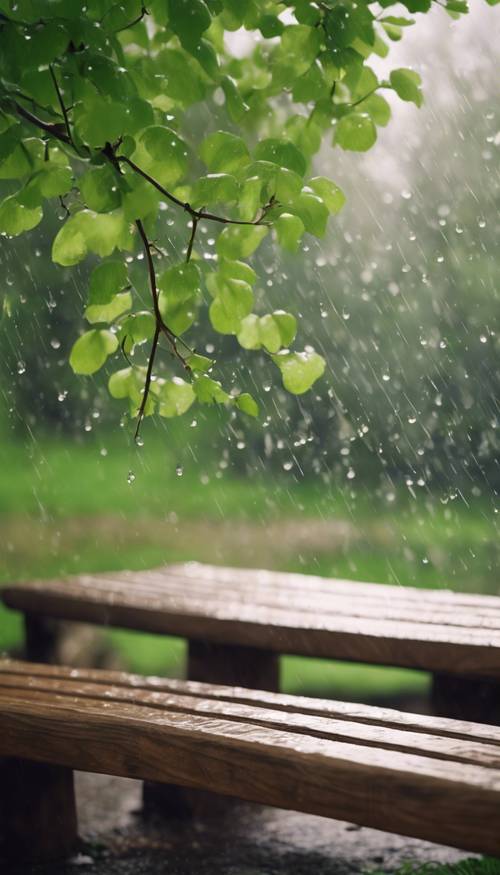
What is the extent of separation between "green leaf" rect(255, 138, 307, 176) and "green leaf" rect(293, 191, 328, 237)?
93 mm

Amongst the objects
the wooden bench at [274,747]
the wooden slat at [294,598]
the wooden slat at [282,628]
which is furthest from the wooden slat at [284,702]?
the wooden slat at [294,598]

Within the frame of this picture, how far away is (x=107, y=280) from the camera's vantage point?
1.72m

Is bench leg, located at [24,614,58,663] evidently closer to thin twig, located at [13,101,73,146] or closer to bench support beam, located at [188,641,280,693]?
bench support beam, located at [188,641,280,693]

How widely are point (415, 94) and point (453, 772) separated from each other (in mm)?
1361

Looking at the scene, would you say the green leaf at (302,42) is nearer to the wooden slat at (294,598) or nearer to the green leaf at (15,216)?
the green leaf at (15,216)

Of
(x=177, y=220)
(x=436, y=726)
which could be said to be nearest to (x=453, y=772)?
(x=436, y=726)

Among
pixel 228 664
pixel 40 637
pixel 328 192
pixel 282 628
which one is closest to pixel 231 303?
pixel 328 192

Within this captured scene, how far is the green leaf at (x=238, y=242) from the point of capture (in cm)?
176

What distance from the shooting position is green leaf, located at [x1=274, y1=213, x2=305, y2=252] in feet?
5.55

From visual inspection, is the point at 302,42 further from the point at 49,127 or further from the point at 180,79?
the point at 49,127

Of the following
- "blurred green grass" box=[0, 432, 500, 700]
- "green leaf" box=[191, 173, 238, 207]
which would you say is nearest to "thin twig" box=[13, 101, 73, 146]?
"green leaf" box=[191, 173, 238, 207]

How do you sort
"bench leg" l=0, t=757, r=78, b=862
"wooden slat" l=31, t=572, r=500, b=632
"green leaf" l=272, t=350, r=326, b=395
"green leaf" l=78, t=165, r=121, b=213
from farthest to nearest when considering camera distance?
"bench leg" l=0, t=757, r=78, b=862, "wooden slat" l=31, t=572, r=500, b=632, "green leaf" l=272, t=350, r=326, b=395, "green leaf" l=78, t=165, r=121, b=213

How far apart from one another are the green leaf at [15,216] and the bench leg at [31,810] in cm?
163

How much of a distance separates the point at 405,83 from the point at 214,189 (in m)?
0.55
